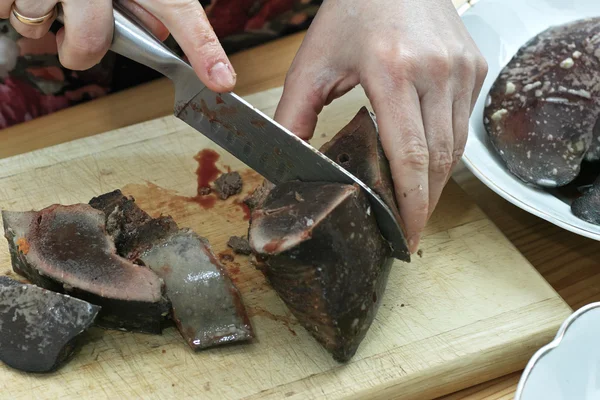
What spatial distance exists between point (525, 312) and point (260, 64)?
6.63ft

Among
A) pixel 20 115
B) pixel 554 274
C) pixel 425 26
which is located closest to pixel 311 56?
pixel 425 26

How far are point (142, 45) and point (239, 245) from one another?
0.92 metres

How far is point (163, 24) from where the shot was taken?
2.42 meters

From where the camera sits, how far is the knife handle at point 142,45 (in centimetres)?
236

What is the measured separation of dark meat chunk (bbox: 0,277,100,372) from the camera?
7.63ft

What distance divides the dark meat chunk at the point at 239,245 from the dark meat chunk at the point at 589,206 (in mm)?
1389

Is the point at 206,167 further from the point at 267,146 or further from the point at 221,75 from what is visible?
the point at 221,75

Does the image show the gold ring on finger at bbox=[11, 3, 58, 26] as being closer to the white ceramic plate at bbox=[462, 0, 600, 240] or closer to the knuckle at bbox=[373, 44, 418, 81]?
the knuckle at bbox=[373, 44, 418, 81]

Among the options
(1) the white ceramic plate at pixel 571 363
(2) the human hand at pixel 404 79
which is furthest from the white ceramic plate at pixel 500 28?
(1) the white ceramic plate at pixel 571 363

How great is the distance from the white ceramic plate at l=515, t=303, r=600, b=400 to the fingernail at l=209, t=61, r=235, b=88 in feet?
4.60

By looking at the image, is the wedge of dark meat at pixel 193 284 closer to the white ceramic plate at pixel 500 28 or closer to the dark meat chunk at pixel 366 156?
A: the dark meat chunk at pixel 366 156

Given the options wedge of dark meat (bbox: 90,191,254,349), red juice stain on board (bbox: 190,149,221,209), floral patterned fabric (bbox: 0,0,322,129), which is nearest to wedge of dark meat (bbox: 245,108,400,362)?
wedge of dark meat (bbox: 90,191,254,349)

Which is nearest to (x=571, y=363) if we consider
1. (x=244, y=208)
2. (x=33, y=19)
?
(x=244, y=208)

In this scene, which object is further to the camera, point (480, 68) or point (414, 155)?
point (480, 68)
